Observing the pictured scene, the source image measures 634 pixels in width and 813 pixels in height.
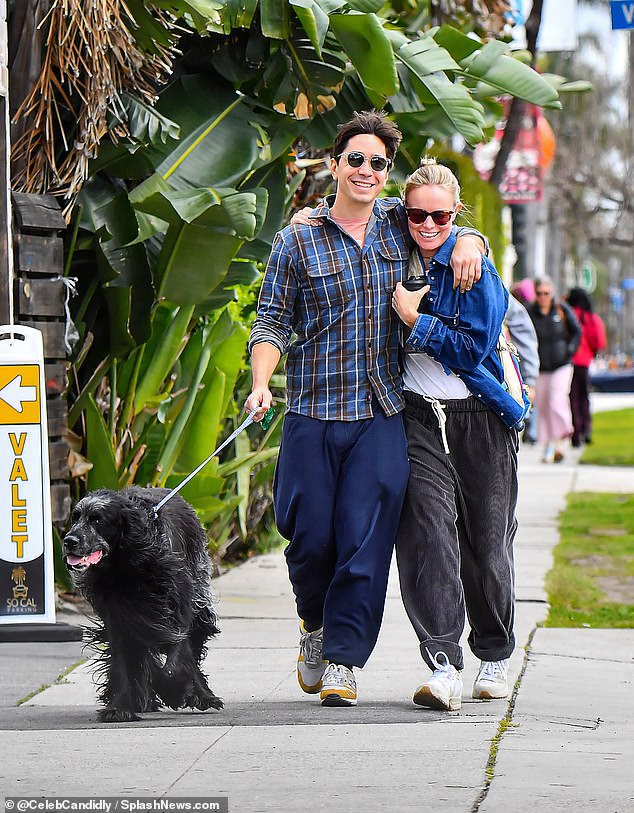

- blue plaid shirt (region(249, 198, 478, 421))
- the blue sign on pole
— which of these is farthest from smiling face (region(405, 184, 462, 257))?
the blue sign on pole

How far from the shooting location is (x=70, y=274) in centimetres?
799

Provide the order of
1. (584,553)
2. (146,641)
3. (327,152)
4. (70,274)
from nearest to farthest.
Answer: (146,641)
(70,274)
(327,152)
(584,553)

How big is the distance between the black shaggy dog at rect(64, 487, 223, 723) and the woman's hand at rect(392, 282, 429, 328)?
105 centimetres

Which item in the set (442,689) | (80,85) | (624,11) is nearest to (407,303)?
(442,689)

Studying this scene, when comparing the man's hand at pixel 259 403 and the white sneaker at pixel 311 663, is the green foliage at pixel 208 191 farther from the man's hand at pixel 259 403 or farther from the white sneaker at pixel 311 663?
the white sneaker at pixel 311 663

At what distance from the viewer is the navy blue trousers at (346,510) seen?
17.3 ft

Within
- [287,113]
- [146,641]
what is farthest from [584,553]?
[146,641]

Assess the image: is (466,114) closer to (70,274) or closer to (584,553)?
(70,274)

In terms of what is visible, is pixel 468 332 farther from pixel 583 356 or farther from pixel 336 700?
pixel 583 356

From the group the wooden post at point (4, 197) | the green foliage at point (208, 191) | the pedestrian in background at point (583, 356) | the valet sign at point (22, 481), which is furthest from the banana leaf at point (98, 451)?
the pedestrian in background at point (583, 356)

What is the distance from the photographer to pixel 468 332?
523 cm

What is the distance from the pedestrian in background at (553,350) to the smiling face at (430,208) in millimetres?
10751

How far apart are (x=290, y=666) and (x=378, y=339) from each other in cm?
174

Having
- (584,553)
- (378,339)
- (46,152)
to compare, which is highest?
(46,152)
